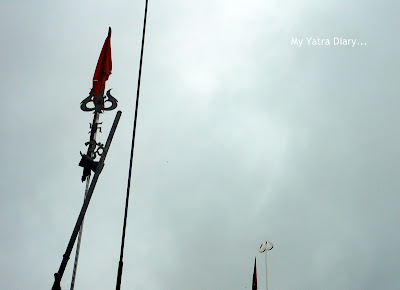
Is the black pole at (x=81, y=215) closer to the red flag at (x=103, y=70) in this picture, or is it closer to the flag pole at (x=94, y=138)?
the flag pole at (x=94, y=138)

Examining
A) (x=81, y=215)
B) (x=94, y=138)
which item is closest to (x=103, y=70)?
(x=94, y=138)

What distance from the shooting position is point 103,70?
19.6m

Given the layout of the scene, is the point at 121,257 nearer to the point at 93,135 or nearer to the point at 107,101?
the point at 93,135

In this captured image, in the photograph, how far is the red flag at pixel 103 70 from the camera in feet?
62.8

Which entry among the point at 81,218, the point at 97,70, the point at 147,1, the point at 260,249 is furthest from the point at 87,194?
the point at 260,249

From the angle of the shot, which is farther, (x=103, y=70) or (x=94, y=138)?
(x=103, y=70)

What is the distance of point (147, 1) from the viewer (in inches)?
756

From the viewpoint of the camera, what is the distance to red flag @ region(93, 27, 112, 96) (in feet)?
62.8

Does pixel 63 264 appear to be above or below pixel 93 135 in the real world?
below

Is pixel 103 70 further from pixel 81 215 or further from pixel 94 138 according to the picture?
pixel 81 215

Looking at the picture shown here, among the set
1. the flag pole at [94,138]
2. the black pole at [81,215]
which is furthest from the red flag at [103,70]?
the black pole at [81,215]

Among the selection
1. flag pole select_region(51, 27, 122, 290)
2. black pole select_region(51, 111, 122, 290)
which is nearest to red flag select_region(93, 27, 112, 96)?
flag pole select_region(51, 27, 122, 290)

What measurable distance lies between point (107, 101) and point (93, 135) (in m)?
1.96

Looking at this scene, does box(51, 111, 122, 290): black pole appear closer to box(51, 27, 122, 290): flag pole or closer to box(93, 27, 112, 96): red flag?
box(51, 27, 122, 290): flag pole
